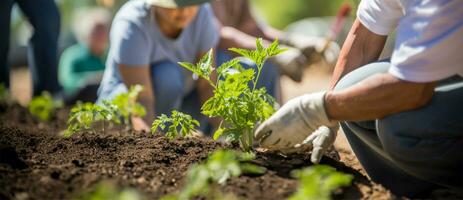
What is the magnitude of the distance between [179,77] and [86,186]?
2245 millimetres

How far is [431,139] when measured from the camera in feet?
8.36

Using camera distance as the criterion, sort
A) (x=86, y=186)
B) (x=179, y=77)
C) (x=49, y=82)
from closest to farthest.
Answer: (x=86, y=186) < (x=179, y=77) < (x=49, y=82)

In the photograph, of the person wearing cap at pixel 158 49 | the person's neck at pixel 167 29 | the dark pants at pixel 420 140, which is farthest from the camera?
the person's neck at pixel 167 29

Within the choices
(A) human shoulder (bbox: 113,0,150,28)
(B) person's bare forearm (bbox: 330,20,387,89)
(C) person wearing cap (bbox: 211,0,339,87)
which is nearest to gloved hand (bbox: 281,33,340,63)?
(C) person wearing cap (bbox: 211,0,339,87)

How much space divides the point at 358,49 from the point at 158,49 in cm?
170

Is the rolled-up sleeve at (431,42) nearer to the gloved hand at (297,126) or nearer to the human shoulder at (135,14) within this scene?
the gloved hand at (297,126)

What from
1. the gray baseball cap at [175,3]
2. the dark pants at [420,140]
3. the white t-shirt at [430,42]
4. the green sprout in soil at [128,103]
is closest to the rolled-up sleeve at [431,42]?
the white t-shirt at [430,42]

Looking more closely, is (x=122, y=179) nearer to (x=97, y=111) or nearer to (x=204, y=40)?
(x=97, y=111)

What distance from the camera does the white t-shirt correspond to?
2.27 metres

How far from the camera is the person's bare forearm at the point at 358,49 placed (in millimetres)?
2895

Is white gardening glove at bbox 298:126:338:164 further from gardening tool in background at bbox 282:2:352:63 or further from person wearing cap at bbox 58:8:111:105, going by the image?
person wearing cap at bbox 58:8:111:105

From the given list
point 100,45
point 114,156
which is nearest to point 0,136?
point 114,156

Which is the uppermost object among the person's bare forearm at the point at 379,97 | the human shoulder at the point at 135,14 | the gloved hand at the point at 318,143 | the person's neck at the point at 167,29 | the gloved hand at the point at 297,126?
the human shoulder at the point at 135,14

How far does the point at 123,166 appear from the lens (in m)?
2.61
